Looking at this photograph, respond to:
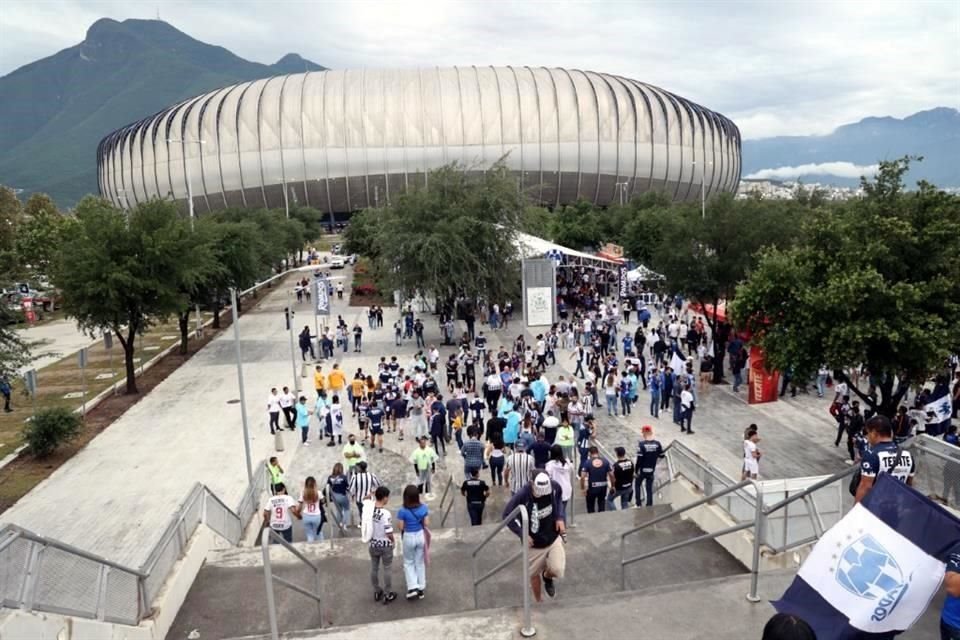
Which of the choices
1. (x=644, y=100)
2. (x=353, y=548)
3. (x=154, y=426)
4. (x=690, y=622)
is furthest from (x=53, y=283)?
(x=644, y=100)

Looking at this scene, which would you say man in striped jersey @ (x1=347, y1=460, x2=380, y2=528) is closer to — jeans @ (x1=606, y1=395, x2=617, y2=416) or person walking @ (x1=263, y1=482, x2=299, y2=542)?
person walking @ (x1=263, y1=482, x2=299, y2=542)

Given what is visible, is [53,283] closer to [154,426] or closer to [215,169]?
[154,426]

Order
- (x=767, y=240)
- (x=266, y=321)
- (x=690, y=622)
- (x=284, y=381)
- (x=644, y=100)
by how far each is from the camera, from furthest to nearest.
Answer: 1. (x=644, y=100)
2. (x=266, y=321)
3. (x=284, y=381)
4. (x=767, y=240)
5. (x=690, y=622)

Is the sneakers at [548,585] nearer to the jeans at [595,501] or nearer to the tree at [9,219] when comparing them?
the jeans at [595,501]

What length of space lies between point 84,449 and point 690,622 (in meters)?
16.8

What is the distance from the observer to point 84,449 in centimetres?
1756

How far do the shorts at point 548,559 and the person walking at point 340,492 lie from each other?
4.35 m

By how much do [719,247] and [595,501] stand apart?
13.7 metres

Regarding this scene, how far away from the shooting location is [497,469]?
13.0 m

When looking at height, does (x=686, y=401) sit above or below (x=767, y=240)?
below

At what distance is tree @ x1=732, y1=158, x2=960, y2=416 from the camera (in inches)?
520

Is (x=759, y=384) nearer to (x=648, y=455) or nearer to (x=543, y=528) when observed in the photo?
(x=648, y=455)

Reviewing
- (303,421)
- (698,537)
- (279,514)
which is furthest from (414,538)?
(303,421)

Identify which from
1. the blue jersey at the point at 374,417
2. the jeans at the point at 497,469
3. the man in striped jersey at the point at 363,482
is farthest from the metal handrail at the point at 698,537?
the blue jersey at the point at 374,417
